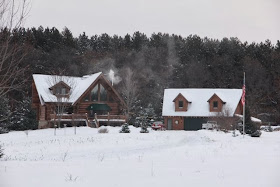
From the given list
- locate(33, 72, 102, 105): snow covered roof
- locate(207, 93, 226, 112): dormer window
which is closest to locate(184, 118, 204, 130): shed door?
locate(207, 93, 226, 112): dormer window

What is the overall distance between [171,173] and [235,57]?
72075mm

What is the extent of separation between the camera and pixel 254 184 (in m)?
8.63

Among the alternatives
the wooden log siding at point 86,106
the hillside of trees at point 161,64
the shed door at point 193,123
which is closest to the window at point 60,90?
the wooden log siding at point 86,106

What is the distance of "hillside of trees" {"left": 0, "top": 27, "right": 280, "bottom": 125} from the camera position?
219ft

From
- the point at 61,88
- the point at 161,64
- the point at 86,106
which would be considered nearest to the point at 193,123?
the point at 86,106

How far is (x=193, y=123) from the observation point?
2064 inches

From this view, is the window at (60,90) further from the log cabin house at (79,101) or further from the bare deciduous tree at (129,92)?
the bare deciduous tree at (129,92)

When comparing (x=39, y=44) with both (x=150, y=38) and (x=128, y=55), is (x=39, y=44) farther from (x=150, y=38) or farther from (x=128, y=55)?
(x=150, y=38)

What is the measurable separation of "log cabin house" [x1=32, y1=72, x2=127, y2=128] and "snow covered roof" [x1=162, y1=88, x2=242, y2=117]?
8.72m

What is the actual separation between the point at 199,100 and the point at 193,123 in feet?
12.5

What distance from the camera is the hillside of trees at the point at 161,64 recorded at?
2628 inches

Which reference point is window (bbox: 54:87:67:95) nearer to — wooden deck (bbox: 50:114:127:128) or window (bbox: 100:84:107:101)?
wooden deck (bbox: 50:114:127:128)

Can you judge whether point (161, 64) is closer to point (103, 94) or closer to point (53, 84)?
point (103, 94)

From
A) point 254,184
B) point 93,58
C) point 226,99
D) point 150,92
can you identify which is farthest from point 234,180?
point 93,58
